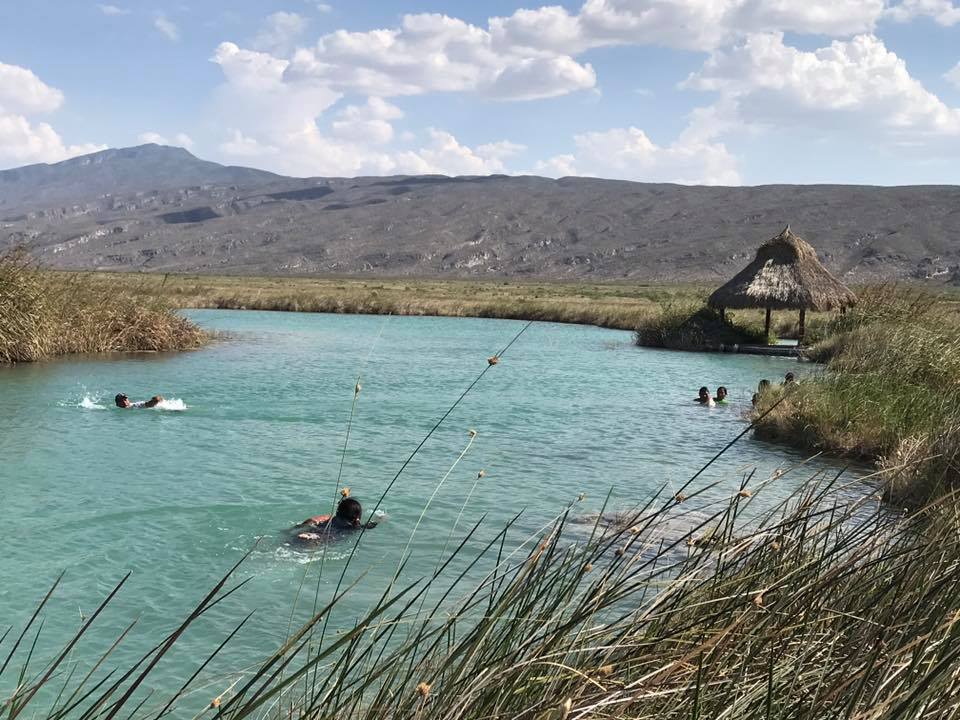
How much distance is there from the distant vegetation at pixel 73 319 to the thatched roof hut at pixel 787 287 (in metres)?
17.0

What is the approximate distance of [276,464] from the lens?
12.1 meters

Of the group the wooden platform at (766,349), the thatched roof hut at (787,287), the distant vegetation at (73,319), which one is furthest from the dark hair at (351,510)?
the thatched roof hut at (787,287)

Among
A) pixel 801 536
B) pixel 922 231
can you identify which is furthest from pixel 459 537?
pixel 922 231

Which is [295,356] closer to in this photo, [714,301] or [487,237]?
[714,301]

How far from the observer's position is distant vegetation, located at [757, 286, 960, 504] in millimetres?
8602

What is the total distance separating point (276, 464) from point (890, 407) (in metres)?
8.01

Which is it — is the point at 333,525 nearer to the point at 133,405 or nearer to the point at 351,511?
the point at 351,511

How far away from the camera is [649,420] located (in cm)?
1612

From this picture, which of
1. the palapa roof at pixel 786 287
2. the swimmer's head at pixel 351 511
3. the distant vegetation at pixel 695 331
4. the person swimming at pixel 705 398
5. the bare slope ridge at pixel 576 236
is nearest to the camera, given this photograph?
the swimmer's head at pixel 351 511

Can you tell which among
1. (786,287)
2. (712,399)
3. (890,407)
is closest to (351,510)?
(890,407)

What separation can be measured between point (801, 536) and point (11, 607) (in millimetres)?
5878

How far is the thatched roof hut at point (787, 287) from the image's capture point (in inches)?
1166

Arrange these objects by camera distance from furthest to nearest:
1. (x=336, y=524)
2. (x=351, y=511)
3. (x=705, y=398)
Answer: (x=705, y=398), (x=336, y=524), (x=351, y=511)

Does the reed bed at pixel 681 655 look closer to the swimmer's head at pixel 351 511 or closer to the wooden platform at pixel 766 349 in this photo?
the swimmer's head at pixel 351 511
